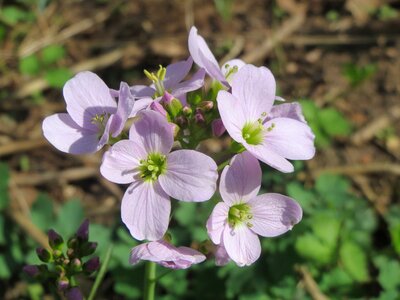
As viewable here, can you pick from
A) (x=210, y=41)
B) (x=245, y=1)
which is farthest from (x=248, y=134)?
(x=245, y=1)

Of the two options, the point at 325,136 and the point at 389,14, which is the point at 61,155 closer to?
the point at 325,136

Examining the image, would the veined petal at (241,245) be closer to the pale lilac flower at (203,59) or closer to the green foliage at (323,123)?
the pale lilac flower at (203,59)

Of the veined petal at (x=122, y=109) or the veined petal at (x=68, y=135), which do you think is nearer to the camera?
the veined petal at (x=122, y=109)

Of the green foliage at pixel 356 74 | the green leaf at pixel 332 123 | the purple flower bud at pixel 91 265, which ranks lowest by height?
the green foliage at pixel 356 74

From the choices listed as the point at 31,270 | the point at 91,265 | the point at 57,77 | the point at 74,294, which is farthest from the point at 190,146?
the point at 57,77

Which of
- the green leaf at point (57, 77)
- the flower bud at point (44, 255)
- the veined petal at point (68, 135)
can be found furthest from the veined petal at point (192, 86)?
the green leaf at point (57, 77)

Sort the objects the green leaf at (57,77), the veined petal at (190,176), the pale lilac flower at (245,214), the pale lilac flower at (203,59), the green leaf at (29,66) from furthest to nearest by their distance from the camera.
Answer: the green leaf at (29,66) → the green leaf at (57,77) → the pale lilac flower at (203,59) → the pale lilac flower at (245,214) → the veined petal at (190,176)

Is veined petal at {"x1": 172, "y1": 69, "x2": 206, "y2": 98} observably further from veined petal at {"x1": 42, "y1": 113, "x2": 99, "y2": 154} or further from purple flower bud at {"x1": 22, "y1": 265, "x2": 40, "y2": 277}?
purple flower bud at {"x1": 22, "y1": 265, "x2": 40, "y2": 277}
